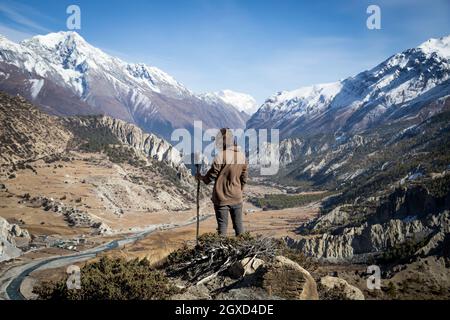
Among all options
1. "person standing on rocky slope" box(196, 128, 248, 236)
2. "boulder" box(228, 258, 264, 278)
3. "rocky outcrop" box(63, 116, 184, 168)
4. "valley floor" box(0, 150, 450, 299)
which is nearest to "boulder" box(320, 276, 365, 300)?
"boulder" box(228, 258, 264, 278)

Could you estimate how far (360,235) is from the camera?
62750mm

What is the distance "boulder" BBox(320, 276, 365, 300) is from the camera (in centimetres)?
1290

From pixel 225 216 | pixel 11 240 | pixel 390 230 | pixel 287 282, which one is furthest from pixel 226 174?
pixel 11 240

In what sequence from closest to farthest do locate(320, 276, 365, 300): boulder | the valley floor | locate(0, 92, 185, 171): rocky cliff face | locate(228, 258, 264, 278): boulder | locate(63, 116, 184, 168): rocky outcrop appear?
locate(228, 258, 264, 278): boulder → locate(320, 276, 365, 300): boulder → the valley floor → locate(0, 92, 185, 171): rocky cliff face → locate(63, 116, 184, 168): rocky outcrop

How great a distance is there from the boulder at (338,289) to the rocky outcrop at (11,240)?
4884 centimetres

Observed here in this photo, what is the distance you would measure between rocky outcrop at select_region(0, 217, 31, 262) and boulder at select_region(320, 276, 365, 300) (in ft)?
160

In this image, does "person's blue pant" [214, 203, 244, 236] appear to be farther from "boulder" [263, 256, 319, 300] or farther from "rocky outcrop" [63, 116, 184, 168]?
"rocky outcrop" [63, 116, 184, 168]

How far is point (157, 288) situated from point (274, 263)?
120 inches

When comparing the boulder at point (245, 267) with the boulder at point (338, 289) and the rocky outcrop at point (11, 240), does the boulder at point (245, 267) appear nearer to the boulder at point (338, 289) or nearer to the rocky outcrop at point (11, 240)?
the boulder at point (338, 289)

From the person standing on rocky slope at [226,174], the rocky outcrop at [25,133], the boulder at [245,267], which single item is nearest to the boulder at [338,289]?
the boulder at [245,267]

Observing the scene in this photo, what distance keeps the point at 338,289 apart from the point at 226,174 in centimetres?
493

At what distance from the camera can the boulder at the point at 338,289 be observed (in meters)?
12.9

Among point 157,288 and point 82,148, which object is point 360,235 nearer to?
point 157,288
